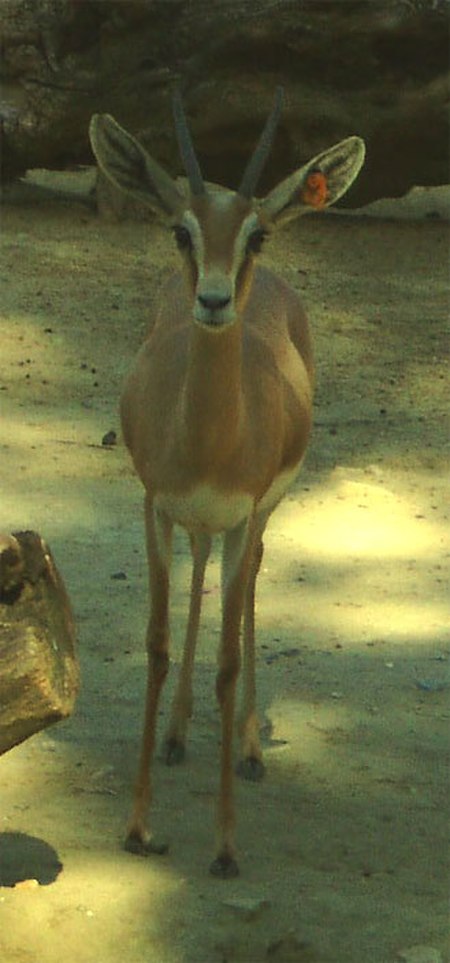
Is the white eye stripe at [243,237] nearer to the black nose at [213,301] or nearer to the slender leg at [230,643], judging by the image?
the black nose at [213,301]

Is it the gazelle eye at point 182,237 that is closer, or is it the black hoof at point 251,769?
the gazelle eye at point 182,237

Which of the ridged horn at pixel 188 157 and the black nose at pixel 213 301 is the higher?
the ridged horn at pixel 188 157

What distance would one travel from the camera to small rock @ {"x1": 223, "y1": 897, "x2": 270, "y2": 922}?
4.32 m

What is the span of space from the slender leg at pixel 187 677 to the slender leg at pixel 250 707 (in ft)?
0.53

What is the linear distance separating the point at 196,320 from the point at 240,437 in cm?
48

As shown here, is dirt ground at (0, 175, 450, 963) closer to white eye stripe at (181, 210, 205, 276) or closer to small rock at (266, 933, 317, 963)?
small rock at (266, 933, 317, 963)

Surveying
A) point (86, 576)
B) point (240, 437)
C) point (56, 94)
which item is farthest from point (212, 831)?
point (56, 94)

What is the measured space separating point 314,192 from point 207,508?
891mm

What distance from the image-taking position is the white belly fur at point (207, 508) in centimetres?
473

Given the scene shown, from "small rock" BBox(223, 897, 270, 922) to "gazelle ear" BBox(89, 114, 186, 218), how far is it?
1.76 metres

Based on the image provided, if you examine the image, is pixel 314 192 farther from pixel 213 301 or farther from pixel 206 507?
pixel 206 507

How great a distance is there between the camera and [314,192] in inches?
185

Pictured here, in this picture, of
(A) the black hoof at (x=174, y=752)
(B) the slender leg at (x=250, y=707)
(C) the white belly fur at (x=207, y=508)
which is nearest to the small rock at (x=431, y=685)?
(B) the slender leg at (x=250, y=707)

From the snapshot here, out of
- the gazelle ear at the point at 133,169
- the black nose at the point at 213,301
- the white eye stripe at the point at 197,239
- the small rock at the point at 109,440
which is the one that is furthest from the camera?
the small rock at the point at 109,440
